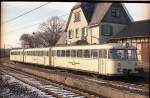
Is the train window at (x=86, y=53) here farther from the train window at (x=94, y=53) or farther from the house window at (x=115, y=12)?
the house window at (x=115, y=12)

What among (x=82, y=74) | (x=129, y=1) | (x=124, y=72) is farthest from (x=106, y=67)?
(x=129, y=1)

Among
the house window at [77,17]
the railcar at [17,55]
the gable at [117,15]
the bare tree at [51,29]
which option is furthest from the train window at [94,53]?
the bare tree at [51,29]

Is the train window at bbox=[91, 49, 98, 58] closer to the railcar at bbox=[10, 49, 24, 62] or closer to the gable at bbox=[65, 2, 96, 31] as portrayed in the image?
the gable at bbox=[65, 2, 96, 31]

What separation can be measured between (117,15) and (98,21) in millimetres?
3226

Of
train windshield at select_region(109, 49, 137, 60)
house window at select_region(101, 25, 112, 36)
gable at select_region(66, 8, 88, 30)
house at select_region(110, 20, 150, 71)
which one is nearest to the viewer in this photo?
train windshield at select_region(109, 49, 137, 60)

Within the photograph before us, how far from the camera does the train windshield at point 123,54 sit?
20281 mm

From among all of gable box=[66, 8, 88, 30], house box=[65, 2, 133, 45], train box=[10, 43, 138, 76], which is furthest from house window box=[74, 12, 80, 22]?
train box=[10, 43, 138, 76]

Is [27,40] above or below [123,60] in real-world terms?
above

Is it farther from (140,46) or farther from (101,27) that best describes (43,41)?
(140,46)

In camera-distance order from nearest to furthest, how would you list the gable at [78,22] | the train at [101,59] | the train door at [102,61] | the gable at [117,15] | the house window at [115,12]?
the train at [101,59] < the train door at [102,61] < the gable at [117,15] < the house window at [115,12] < the gable at [78,22]

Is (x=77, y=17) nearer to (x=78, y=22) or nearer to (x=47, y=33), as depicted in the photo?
(x=78, y=22)

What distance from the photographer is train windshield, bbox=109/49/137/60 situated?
798 inches

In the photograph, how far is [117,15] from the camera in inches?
1738

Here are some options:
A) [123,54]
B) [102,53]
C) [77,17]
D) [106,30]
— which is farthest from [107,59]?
[77,17]
